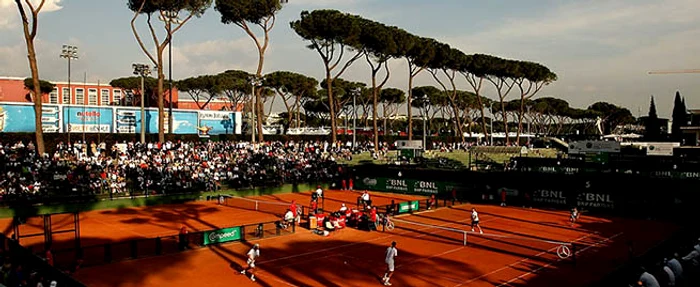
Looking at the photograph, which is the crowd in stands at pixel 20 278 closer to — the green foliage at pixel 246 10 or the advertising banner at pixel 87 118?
the advertising banner at pixel 87 118

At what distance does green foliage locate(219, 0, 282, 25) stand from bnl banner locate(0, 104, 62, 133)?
20227mm

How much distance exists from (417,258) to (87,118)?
1885 inches

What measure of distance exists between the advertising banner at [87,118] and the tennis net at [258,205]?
2316 centimetres

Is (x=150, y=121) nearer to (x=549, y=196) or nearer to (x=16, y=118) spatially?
Answer: (x=16, y=118)

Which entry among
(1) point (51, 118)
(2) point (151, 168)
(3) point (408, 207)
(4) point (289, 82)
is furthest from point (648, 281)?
(4) point (289, 82)

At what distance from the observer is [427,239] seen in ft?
90.7

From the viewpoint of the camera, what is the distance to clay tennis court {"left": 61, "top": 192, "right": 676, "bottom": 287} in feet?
65.6

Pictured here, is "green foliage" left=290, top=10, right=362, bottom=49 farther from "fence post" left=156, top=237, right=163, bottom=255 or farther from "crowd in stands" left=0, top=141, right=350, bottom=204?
"fence post" left=156, top=237, right=163, bottom=255

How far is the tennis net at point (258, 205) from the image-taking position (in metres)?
37.7

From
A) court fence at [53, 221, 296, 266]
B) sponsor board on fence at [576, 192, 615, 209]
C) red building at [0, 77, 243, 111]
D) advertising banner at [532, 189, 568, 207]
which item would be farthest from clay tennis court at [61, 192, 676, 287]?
red building at [0, 77, 243, 111]

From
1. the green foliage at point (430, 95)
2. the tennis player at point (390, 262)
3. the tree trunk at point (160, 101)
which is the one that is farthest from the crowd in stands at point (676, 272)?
the green foliage at point (430, 95)

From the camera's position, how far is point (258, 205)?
4028 cm

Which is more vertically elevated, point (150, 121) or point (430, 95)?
point (430, 95)

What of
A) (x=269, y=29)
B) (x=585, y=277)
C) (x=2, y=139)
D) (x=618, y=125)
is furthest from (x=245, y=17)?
(x=618, y=125)
